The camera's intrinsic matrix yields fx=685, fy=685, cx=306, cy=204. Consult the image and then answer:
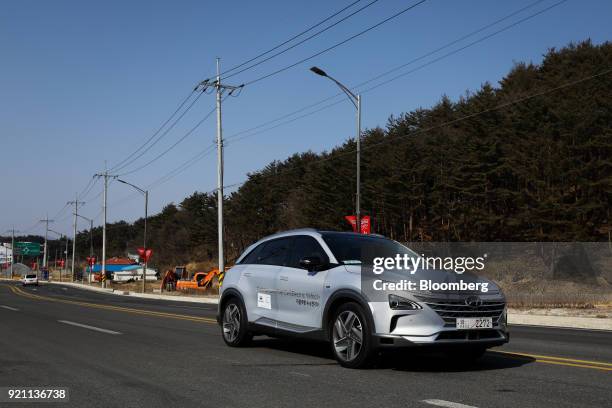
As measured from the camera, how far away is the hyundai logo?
784 centimetres

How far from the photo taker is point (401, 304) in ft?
25.3

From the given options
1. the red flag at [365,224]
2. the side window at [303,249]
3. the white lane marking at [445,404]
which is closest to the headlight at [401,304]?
the white lane marking at [445,404]

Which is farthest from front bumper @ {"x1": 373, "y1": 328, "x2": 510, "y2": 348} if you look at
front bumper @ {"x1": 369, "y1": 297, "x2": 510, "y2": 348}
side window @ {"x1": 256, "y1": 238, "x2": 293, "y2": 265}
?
side window @ {"x1": 256, "y1": 238, "x2": 293, "y2": 265}

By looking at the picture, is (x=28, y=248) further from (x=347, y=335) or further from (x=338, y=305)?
(x=347, y=335)

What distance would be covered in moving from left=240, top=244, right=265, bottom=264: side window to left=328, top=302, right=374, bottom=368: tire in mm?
2495

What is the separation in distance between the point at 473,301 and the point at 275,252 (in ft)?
11.1

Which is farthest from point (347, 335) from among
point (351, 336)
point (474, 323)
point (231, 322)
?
point (231, 322)

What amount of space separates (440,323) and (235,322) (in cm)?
409

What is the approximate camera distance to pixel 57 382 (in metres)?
7.54

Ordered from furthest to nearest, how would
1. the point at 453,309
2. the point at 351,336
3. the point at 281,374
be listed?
the point at 351,336 → the point at 281,374 → the point at 453,309

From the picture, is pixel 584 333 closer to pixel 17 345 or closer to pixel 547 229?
pixel 17 345

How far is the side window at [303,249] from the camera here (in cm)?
932

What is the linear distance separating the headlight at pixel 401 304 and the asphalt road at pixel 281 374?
786 mm

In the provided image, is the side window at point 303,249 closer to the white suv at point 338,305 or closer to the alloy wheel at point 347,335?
the white suv at point 338,305
